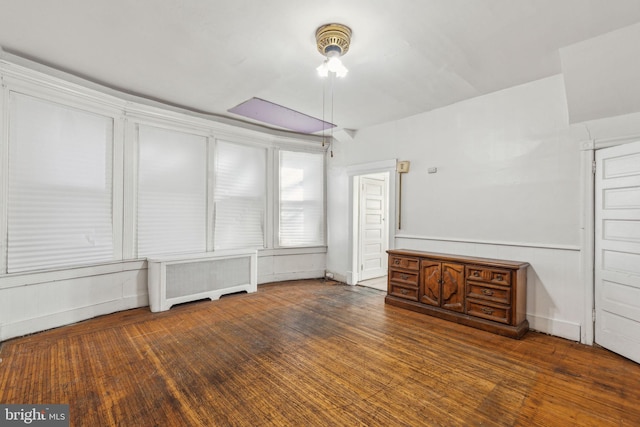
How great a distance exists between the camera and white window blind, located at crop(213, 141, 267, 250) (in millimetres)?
4793

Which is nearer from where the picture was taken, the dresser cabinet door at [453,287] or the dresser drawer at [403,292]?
the dresser cabinet door at [453,287]

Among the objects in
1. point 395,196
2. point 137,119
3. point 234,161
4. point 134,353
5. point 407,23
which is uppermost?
point 407,23

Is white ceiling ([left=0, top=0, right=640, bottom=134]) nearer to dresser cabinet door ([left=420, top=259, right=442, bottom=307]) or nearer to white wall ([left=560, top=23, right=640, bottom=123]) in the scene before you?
white wall ([left=560, top=23, right=640, bottom=123])

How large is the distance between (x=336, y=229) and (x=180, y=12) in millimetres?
4168

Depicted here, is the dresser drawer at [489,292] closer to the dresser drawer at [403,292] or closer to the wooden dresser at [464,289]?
the wooden dresser at [464,289]

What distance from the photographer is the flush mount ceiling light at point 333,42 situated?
2.37m

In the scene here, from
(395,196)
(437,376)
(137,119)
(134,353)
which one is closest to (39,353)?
(134,353)

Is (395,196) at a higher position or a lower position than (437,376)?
higher

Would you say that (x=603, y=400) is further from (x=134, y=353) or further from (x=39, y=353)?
(x=39, y=353)

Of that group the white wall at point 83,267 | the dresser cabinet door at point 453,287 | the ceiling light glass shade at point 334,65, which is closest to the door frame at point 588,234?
the dresser cabinet door at point 453,287

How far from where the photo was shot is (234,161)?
4965 mm

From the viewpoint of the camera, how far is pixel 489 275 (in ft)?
10.7

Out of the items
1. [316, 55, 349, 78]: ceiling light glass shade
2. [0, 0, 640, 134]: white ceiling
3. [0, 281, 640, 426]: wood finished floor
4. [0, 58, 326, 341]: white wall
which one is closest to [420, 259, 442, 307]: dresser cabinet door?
[0, 281, 640, 426]: wood finished floor

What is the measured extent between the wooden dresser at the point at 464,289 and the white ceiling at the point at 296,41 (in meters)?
2.12
